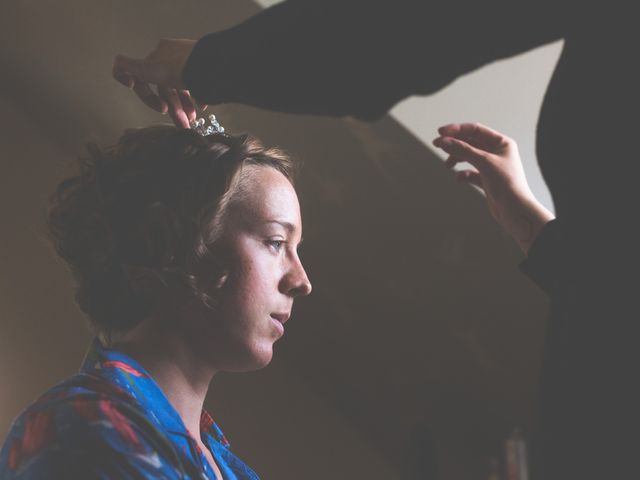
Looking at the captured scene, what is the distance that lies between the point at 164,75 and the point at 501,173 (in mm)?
448

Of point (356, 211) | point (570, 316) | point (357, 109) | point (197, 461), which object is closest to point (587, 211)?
point (570, 316)

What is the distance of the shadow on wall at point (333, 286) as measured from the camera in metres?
2.36

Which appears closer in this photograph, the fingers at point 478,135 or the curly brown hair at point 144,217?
the fingers at point 478,135

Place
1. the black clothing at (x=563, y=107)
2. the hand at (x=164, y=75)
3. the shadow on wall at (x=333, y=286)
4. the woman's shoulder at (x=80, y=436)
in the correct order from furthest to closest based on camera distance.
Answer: the shadow on wall at (x=333, y=286) → the woman's shoulder at (x=80, y=436) → the hand at (x=164, y=75) → the black clothing at (x=563, y=107)

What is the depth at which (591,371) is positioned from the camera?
0.47 metres

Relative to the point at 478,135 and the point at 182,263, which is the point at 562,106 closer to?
the point at 478,135

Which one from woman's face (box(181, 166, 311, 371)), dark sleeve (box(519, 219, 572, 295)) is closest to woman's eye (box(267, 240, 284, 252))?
woman's face (box(181, 166, 311, 371))

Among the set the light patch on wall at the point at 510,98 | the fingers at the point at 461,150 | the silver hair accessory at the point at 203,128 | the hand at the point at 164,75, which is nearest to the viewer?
the hand at the point at 164,75

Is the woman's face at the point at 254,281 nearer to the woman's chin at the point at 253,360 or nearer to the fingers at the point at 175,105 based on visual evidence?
the woman's chin at the point at 253,360

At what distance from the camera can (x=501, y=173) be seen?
1.08m

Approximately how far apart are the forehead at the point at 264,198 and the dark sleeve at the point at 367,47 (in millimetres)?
579

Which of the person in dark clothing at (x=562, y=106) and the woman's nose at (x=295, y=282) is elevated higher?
the person in dark clothing at (x=562, y=106)

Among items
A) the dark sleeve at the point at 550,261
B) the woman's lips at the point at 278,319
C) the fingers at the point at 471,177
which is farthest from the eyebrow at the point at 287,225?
the dark sleeve at the point at 550,261

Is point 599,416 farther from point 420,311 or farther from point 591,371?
point 420,311
